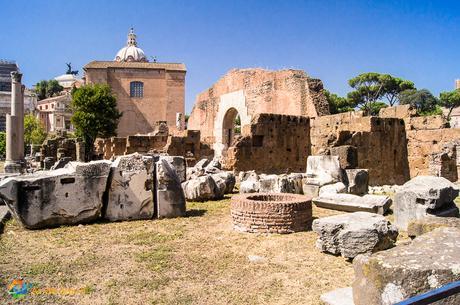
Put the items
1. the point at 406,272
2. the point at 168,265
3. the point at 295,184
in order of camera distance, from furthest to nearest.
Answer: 1. the point at 295,184
2. the point at 168,265
3. the point at 406,272

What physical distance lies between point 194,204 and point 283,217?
3328 millimetres

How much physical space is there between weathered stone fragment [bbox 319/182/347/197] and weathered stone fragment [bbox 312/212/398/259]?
12.6 feet

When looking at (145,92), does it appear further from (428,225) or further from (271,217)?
(428,225)

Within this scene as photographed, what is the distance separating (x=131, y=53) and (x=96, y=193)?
187 ft

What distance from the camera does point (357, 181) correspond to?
32.1ft

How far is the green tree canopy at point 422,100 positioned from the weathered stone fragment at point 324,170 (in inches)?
1546

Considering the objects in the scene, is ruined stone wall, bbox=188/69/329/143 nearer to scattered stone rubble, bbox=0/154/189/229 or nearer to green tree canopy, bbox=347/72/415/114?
scattered stone rubble, bbox=0/154/189/229

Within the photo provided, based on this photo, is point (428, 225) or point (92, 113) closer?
point (428, 225)

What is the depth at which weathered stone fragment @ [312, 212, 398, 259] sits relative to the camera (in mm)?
4520

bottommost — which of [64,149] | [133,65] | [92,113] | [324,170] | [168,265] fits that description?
[168,265]

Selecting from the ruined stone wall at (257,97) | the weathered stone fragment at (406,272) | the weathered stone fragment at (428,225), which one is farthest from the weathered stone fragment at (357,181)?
the ruined stone wall at (257,97)

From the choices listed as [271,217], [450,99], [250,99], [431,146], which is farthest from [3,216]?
[450,99]

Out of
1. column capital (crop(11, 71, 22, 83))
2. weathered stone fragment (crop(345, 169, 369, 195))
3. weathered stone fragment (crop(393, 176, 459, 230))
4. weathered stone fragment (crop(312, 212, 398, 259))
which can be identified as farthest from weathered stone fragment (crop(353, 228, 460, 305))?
column capital (crop(11, 71, 22, 83))

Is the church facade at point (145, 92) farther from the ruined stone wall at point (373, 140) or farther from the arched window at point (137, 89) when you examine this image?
the ruined stone wall at point (373, 140)
